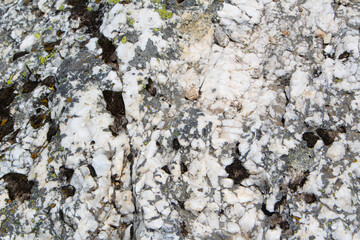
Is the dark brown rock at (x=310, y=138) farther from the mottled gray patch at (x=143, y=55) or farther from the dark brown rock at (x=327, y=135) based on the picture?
the mottled gray patch at (x=143, y=55)

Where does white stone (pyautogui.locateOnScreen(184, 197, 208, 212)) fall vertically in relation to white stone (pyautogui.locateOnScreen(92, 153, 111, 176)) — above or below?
below

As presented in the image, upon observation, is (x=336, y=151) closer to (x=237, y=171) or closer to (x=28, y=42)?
(x=237, y=171)

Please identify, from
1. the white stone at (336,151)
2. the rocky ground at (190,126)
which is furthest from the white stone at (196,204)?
the white stone at (336,151)

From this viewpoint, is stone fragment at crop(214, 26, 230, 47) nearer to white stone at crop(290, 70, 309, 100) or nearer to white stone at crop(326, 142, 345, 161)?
white stone at crop(290, 70, 309, 100)

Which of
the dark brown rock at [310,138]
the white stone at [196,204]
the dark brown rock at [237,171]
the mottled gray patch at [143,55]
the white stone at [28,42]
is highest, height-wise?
the white stone at [28,42]

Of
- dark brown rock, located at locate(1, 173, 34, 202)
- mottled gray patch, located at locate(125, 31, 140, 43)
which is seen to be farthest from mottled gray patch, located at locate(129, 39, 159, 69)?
dark brown rock, located at locate(1, 173, 34, 202)

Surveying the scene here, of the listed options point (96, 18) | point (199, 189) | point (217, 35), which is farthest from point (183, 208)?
point (96, 18)

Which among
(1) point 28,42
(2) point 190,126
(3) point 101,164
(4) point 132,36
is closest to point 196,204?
(2) point 190,126

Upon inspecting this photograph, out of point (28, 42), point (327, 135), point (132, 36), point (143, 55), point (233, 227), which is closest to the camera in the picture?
point (233, 227)
